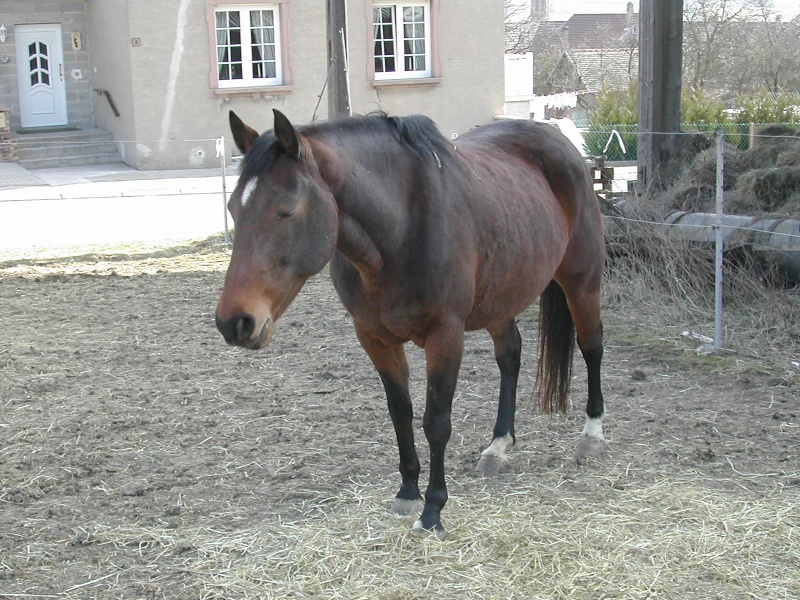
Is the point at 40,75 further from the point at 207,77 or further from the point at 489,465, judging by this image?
the point at 489,465

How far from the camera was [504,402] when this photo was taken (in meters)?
4.64

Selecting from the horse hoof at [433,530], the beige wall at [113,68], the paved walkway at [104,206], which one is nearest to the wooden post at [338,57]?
the paved walkway at [104,206]

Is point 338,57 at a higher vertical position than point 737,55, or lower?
lower

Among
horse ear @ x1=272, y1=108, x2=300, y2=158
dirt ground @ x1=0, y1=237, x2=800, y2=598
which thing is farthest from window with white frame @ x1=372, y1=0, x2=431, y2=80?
horse ear @ x1=272, y1=108, x2=300, y2=158

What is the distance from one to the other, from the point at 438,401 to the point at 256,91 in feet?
56.4

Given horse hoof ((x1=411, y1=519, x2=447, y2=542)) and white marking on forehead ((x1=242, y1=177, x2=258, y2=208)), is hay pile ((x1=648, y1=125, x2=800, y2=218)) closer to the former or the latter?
horse hoof ((x1=411, y1=519, x2=447, y2=542))

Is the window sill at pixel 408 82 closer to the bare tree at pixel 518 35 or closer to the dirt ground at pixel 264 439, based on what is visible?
the dirt ground at pixel 264 439

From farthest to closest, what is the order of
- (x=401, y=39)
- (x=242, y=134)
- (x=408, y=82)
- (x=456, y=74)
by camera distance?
(x=456, y=74), (x=401, y=39), (x=408, y=82), (x=242, y=134)

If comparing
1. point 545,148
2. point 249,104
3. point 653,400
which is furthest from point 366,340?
point 249,104

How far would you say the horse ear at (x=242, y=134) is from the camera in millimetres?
3100

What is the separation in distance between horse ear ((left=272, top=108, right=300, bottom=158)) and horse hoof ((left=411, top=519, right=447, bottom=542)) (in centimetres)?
161

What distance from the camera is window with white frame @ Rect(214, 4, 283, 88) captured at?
1962cm

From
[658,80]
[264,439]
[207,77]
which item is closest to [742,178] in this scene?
[658,80]

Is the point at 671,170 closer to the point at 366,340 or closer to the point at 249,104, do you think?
the point at 366,340
